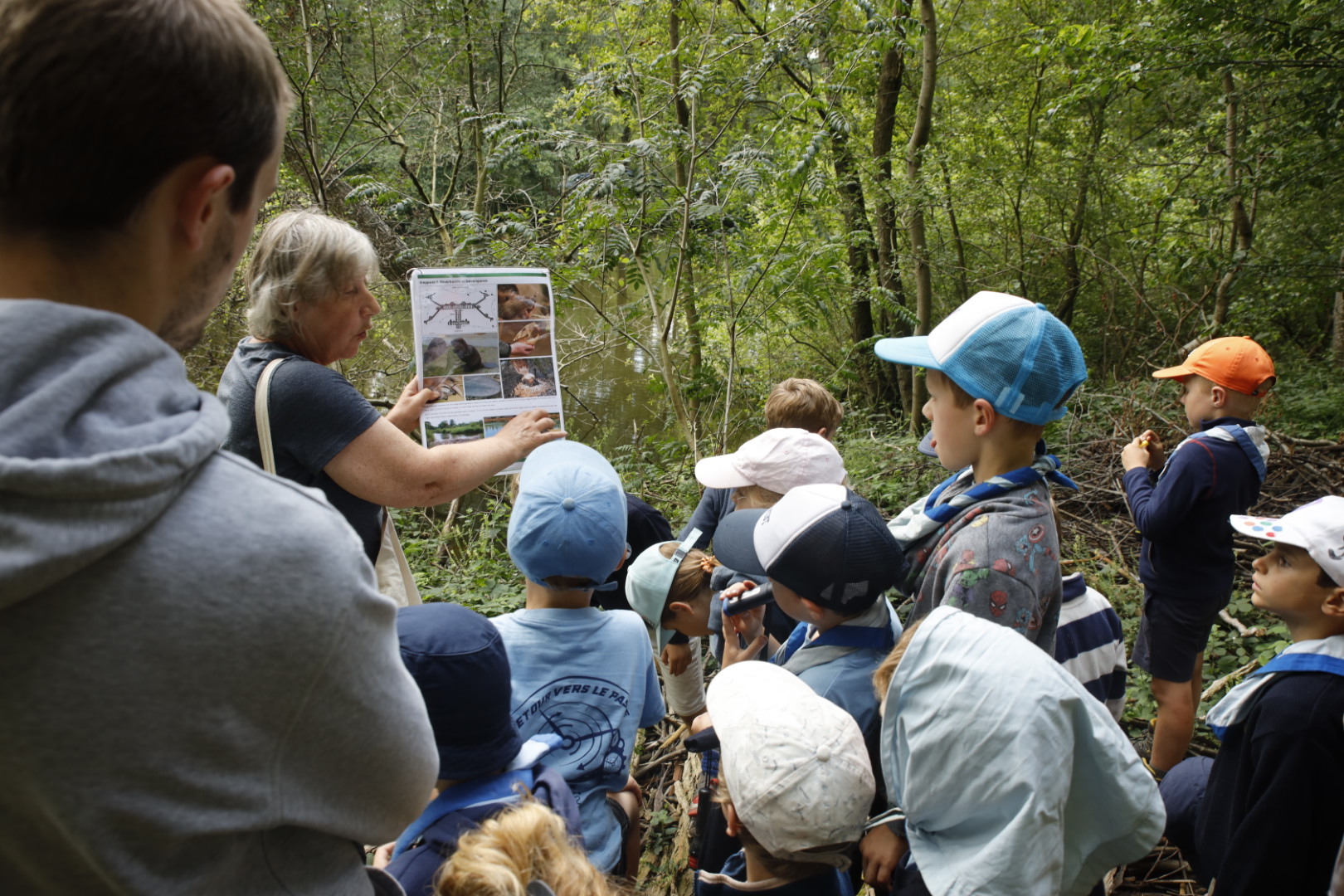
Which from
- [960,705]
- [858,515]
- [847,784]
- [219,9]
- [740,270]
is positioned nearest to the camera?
[219,9]

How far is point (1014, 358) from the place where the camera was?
1749mm

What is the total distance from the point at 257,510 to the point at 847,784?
1.26 metres

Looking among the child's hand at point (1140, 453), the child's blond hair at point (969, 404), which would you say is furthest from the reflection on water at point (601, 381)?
the child's blond hair at point (969, 404)

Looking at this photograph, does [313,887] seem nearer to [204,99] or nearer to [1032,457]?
[204,99]

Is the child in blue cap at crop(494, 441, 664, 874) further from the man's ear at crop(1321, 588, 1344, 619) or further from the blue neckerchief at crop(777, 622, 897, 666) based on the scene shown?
the man's ear at crop(1321, 588, 1344, 619)

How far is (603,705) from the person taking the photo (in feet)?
6.24

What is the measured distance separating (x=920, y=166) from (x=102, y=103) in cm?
752

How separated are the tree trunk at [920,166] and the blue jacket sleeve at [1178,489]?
3.74 m

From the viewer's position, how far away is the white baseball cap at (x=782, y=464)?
2510 millimetres

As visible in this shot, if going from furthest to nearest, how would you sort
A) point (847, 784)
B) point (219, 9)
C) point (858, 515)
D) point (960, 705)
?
point (858, 515), point (847, 784), point (960, 705), point (219, 9)

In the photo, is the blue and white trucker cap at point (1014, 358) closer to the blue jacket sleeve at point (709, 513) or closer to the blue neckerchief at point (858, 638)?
the blue neckerchief at point (858, 638)

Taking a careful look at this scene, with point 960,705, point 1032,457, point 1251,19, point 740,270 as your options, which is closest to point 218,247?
point 960,705

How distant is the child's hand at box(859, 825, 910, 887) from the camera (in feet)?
5.06

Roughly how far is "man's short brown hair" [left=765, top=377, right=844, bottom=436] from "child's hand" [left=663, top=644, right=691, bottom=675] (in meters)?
1.02
